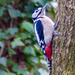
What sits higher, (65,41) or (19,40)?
(65,41)

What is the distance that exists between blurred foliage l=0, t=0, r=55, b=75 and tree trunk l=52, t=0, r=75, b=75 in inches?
38.0

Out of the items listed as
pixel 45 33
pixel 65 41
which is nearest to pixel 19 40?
pixel 45 33

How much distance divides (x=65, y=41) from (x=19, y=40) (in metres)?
1.11

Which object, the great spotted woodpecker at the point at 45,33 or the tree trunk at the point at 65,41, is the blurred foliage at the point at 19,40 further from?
the tree trunk at the point at 65,41

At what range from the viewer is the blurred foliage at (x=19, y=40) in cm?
297

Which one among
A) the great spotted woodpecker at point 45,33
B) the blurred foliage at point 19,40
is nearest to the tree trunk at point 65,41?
the great spotted woodpecker at point 45,33

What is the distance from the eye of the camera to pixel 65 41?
1.91 m

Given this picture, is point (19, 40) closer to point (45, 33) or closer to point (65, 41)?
point (45, 33)

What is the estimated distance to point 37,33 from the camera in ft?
8.14

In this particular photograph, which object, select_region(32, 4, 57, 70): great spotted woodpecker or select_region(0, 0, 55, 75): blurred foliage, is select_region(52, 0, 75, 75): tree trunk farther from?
select_region(0, 0, 55, 75): blurred foliage

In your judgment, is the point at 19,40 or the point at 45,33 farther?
the point at 19,40

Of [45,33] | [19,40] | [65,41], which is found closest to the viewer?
[65,41]

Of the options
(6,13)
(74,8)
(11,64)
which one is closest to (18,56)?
(11,64)

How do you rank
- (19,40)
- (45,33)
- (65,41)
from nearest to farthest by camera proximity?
(65,41) → (45,33) → (19,40)
